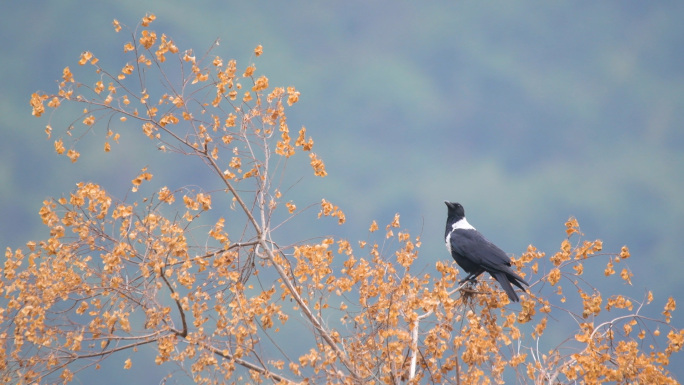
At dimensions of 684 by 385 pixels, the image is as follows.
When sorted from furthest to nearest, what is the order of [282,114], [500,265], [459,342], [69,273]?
[500,265] < [282,114] < [69,273] < [459,342]

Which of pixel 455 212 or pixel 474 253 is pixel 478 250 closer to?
pixel 474 253

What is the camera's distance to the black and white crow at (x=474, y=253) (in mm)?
5789

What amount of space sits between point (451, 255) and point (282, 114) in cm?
247

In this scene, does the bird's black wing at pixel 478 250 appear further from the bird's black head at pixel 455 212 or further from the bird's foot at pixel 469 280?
the bird's black head at pixel 455 212

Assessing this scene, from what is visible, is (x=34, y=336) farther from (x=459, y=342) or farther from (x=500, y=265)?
(x=500, y=265)

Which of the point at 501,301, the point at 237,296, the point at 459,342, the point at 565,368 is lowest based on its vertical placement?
the point at 565,368

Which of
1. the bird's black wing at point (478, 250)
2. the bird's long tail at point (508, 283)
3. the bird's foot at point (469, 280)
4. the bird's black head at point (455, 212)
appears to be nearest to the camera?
the bird's long tail at point (508, 283)

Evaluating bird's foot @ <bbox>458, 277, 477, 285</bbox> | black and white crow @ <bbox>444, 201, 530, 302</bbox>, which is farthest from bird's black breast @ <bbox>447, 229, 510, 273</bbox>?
bird's foot @ <bbox>458, 277, 477, 285</bbox>

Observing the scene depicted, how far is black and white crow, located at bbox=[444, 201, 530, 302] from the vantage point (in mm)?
5789

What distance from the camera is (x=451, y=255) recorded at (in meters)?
6.79

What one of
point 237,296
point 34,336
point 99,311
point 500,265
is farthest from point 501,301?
point 34,336

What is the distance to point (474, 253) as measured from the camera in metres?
6.32

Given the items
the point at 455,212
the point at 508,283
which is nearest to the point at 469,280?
the point at 508,283

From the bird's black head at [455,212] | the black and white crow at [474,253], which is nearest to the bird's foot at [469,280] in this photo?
the black and white crow at [474,253]
